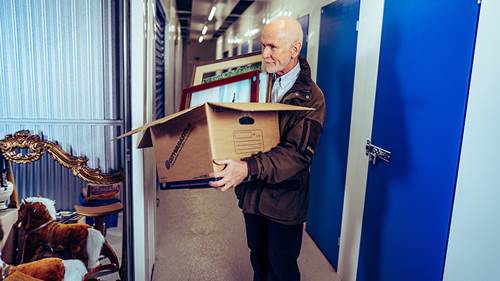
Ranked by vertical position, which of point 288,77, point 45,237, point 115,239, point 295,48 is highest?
point 295,48

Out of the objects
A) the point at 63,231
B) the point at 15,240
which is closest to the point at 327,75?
the point at 63,231

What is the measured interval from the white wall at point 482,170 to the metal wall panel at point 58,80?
4.52 feet

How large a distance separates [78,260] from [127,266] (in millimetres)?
378

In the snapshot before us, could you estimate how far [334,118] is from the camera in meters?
2.44

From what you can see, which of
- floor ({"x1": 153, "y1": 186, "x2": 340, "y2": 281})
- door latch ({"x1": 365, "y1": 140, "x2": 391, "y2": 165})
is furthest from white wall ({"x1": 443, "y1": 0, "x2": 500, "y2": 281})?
floor ({"x1": 153, "y1": 186, "x2": 340, "y2": 281})

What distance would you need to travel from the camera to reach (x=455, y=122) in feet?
4.10

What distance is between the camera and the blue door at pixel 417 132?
1260 millimetres

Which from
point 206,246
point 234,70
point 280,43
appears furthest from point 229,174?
point 206,246

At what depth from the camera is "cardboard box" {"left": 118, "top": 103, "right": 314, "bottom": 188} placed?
123 cm

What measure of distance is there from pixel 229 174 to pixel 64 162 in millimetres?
775

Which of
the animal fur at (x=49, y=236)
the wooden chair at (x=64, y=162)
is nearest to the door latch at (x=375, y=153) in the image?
the wooden chair at (x=64, y=162)

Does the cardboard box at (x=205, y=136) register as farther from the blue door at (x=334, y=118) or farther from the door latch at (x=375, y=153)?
the blue door at (x=334, y=118)

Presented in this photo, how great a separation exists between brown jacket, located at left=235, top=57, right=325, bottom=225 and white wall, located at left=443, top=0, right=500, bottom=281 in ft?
1.82

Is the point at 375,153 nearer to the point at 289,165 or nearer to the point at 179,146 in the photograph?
the point at 289,165
